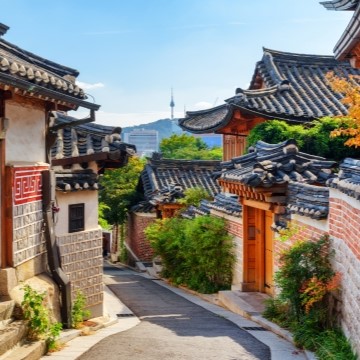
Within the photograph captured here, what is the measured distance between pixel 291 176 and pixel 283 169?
0.32 meters

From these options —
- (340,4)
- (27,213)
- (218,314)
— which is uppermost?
(340,4)

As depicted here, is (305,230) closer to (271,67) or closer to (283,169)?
(283,169)

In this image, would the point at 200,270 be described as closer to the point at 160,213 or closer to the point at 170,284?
the point at 170,284

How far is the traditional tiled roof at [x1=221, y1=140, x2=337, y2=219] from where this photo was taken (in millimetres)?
11898

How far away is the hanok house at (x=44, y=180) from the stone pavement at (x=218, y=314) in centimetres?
67

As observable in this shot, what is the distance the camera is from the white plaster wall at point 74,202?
12203 mm

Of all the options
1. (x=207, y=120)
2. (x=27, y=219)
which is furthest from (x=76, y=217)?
(x=207, y=120)

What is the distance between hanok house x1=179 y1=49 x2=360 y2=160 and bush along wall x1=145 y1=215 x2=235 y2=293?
3.73 metres

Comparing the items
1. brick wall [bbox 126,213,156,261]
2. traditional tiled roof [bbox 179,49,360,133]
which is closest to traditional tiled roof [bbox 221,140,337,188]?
traditional tiled roof [bbox 179,49,360,133]

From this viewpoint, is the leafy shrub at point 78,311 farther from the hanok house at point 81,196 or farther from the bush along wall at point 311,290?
the bush along wall at point 311,290

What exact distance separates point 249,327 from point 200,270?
7.44 metres

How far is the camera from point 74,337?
10.7 m

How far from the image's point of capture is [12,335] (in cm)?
863

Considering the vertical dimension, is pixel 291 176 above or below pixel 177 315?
above
